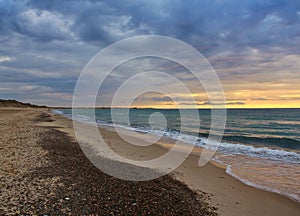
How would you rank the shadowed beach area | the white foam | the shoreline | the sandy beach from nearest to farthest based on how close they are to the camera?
the shadowed beach area < the sandy beach < the shoreline < the white foam

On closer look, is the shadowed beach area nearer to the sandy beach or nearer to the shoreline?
the sandy beach

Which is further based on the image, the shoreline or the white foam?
the white foam

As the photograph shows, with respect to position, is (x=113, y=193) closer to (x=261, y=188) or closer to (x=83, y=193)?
(x=83, y=193)

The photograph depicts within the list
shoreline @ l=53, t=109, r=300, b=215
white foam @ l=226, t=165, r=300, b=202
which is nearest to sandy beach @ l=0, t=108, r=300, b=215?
shoreline @ l=53, t=109, r=300, b=215

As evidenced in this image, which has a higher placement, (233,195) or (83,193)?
(83,193)

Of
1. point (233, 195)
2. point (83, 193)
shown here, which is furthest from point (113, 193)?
point (233, 195)

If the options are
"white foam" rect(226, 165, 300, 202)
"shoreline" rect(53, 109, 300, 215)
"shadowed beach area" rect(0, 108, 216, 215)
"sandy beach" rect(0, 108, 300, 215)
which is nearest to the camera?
"shadowed beach area" rect(0, 108, 216, 215)

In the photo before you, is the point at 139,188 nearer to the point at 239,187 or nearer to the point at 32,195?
the point at 32,195

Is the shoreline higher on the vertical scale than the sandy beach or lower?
lower

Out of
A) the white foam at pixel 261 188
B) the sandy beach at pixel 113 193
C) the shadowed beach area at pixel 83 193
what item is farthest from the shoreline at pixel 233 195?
the shadowed beach area at pixel 83 193

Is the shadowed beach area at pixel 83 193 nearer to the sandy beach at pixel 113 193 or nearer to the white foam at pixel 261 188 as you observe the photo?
the sandy beach at pixel 113 193

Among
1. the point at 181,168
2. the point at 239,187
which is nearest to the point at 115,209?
the point at 239,187

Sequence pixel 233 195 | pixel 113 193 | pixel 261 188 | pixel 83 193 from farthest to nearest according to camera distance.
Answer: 1. pixel 261 188
2. pixel 233 195
3. pixel 113 193
4. pixel 83 193

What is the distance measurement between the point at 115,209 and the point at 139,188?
1.48m
